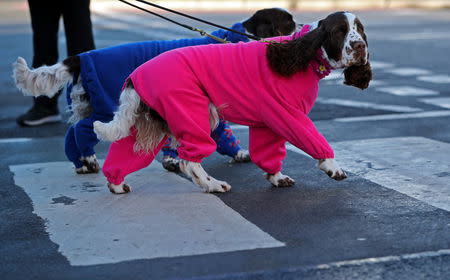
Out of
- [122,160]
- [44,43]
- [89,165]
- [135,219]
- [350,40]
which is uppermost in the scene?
[350,40]

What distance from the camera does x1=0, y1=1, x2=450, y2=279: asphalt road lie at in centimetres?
379

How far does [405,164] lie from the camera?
5.74m

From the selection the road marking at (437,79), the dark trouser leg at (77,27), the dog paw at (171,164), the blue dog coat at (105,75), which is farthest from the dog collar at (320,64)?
the road marking at (437,79)

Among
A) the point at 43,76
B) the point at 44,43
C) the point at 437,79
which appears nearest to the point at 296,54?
the point at 43,76

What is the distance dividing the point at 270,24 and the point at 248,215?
2.05 meters

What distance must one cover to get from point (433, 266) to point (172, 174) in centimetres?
254

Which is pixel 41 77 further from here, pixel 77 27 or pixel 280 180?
pixel 77 27

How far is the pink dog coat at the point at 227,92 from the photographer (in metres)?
4.88

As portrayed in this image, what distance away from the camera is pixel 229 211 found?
4.73m

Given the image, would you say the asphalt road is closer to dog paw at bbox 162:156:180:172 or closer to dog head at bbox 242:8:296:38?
dog paw at bbox 162:156:180:172

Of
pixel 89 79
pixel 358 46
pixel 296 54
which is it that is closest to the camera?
pixel 358 46

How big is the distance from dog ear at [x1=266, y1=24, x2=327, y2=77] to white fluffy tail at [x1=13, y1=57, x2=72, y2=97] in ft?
5.13

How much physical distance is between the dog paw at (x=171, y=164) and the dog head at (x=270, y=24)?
3.88 feet

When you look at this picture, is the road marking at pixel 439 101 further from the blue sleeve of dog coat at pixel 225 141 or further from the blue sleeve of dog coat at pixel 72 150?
the blue sleeve of dog coat at pixel 72 150
